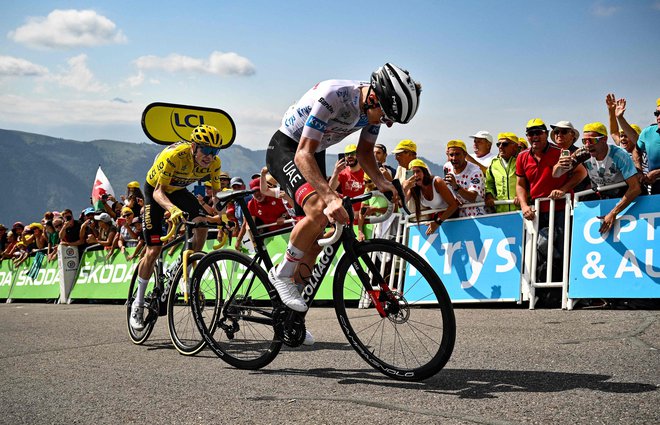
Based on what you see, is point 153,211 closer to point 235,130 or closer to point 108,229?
point 235,130

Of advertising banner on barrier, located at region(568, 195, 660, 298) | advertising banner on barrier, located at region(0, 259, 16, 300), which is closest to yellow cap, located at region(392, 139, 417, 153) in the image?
advertising banner on barrier, located at region(568, 195, 660, 298)

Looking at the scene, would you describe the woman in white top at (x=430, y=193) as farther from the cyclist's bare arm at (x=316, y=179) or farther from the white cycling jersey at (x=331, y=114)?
the cyclist's bare arm at (x=316, y=179)

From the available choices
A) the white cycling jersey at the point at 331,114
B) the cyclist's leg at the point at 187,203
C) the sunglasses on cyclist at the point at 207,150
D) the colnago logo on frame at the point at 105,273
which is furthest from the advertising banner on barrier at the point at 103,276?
the white cycling jersey at the point at 331,114

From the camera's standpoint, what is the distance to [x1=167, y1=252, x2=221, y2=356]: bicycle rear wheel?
633cm

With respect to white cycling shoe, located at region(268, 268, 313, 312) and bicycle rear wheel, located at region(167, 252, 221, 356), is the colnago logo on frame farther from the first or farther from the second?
white cycling shoe, located at region(268, 268, 313, 312)

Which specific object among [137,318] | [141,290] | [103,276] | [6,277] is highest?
[141,290]

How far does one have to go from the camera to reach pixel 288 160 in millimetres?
5180

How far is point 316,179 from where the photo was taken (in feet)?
15.2

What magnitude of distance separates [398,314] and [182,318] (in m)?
2.61

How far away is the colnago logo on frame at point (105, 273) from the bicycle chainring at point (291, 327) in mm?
10889

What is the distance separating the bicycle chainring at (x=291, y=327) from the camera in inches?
201

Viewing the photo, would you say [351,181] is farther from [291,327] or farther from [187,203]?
[291,327]

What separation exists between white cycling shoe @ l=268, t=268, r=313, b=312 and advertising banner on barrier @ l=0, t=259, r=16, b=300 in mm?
17840

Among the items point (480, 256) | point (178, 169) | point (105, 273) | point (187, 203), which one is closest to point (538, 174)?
point (480, 256)
